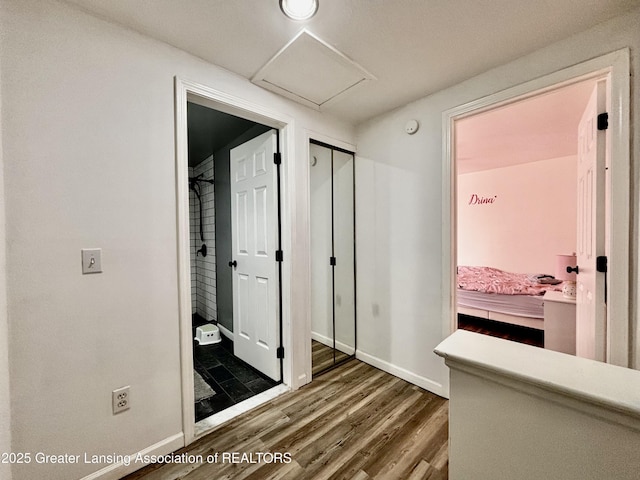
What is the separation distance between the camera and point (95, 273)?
52.3 inches

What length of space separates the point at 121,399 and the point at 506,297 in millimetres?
3927

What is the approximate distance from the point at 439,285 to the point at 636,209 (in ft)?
3.69

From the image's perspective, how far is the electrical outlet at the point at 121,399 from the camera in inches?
53.8

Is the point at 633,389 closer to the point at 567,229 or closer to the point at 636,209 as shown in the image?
the point at 636,209

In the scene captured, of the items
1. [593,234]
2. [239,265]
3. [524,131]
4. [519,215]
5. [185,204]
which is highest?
[524,131]

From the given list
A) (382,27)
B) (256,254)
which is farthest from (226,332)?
(382,27)

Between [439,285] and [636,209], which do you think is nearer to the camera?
[636,209]

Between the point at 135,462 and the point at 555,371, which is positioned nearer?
the point at 555,371

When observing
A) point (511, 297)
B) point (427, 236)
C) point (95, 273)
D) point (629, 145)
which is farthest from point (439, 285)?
point (95, 273)

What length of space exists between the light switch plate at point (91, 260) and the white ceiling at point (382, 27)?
119 centimetres

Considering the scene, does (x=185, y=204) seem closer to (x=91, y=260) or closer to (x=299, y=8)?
(x=91, y=260)

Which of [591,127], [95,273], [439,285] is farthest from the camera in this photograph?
[439,285]

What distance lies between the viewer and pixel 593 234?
1566mm

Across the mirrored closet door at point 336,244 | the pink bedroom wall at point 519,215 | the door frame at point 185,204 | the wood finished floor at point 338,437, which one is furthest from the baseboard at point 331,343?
the pink bedroom wall at point 519,215
